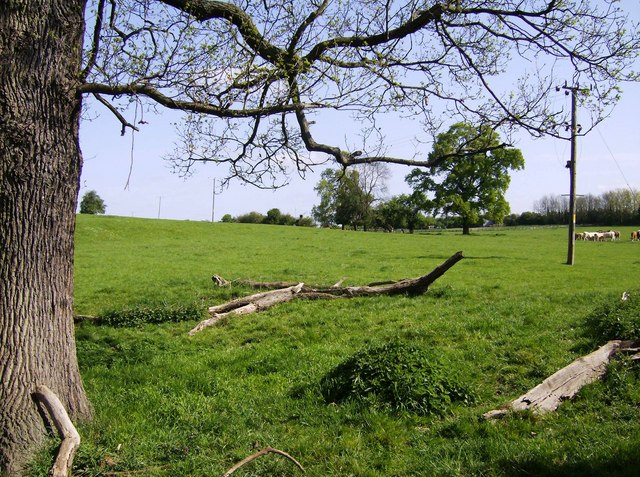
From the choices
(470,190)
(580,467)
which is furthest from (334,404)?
(470,190)

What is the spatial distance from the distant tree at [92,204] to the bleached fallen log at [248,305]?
85.1 metres

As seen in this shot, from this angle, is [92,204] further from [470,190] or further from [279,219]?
[470,190]

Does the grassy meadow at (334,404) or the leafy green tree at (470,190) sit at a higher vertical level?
the leafy green tree at (470,190)

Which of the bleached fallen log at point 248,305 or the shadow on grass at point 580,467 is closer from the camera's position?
the shadow on grass at point 580,467

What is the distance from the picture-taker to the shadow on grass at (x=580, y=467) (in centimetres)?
490

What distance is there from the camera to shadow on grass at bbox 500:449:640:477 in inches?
193

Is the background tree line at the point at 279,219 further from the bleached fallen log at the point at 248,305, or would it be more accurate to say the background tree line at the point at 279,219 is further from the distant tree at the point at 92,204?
the bleached fallen log at the point at 248,305

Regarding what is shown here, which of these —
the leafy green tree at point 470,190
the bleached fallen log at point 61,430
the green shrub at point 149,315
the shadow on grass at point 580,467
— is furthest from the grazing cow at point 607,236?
the bleached fallen log at point 61,430

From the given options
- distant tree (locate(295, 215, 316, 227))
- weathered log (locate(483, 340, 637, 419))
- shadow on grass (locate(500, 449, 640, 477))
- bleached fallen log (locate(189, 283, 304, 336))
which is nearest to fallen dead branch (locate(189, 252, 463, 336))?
bleached fallen log (locate(189, 283, 304, 336))

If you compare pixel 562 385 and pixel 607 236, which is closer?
pixel 562 385

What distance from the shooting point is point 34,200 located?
5754 millimetres

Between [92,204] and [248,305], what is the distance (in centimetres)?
8766

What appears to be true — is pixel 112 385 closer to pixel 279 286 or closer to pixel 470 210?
pixel 279 286

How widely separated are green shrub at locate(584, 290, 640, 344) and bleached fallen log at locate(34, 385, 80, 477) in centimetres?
840
